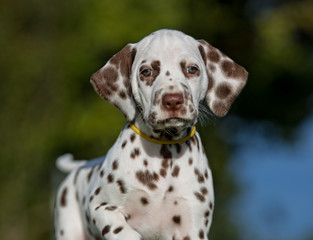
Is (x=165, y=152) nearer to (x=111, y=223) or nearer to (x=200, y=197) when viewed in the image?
(x=200, y=197)

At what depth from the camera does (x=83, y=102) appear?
80.9 feet

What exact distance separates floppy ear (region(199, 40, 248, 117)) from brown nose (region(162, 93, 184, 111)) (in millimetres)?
807

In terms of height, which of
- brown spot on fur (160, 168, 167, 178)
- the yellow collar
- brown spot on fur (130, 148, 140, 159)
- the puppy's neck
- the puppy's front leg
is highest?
the puppy's neck

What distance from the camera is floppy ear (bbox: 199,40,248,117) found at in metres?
7.48

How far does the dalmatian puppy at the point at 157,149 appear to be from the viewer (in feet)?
23.3

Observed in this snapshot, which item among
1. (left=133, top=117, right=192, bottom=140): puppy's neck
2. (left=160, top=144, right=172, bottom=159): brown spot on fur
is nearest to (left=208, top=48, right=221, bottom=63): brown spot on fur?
(left=133, top=117, right=192, bottom=140): puppy's neck

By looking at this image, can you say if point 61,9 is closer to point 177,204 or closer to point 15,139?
point 15,139

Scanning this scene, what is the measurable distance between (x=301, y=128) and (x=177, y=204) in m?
22.3

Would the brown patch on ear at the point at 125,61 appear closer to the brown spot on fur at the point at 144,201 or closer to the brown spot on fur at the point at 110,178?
the brown spot on fur at the point at 110,178

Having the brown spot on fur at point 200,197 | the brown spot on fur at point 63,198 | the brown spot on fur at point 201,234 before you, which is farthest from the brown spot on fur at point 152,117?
the brown spot on fur at point 63,198

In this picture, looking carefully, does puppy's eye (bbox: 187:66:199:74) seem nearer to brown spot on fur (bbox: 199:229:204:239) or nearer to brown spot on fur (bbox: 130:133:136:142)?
brown spot on fur (bbox: 130:133:136:142)

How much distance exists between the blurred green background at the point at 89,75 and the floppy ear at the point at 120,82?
595 inches

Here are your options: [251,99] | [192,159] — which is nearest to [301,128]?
[251,99]

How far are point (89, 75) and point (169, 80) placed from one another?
58.1 ft
